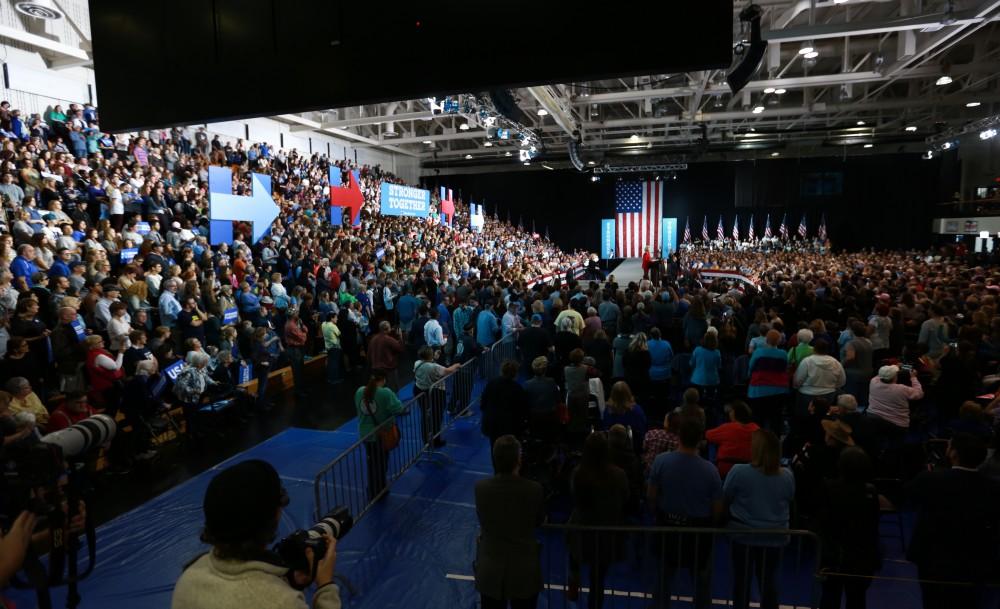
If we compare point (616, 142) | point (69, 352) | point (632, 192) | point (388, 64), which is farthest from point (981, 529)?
point (632, 192)

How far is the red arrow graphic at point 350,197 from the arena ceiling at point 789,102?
2598 mm

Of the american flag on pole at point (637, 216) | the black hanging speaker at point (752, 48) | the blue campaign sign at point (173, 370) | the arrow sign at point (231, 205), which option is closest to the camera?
the black hanging speaker at point (752, 48)

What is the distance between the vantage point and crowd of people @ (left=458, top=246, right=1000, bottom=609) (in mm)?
2939

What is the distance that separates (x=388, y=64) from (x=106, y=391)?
18.7 feet

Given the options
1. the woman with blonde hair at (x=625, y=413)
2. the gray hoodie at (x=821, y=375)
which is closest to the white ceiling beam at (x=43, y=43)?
the woman with blonde hair at (x=625, y=413)

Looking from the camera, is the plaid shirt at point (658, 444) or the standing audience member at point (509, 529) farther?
the plaid shirt at point (658, 444)

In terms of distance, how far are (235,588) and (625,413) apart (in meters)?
3.96

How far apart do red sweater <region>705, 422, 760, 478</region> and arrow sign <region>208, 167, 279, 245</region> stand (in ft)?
32.0

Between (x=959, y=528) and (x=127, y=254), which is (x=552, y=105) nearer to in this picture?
(x=127, y=254)

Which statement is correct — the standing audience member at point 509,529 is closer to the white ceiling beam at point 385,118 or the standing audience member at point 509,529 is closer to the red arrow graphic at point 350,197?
the red arrow graphic at point 350,197

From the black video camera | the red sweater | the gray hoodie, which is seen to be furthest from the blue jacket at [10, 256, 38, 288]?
the gray hoodie

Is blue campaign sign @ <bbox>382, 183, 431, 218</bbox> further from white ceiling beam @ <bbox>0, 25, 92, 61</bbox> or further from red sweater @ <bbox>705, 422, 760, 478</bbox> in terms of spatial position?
red sweater @ <bbox>705, 422, 760, 478</bbox>

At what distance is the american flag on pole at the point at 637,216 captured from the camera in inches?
1179

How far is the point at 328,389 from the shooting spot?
9.38 metres
